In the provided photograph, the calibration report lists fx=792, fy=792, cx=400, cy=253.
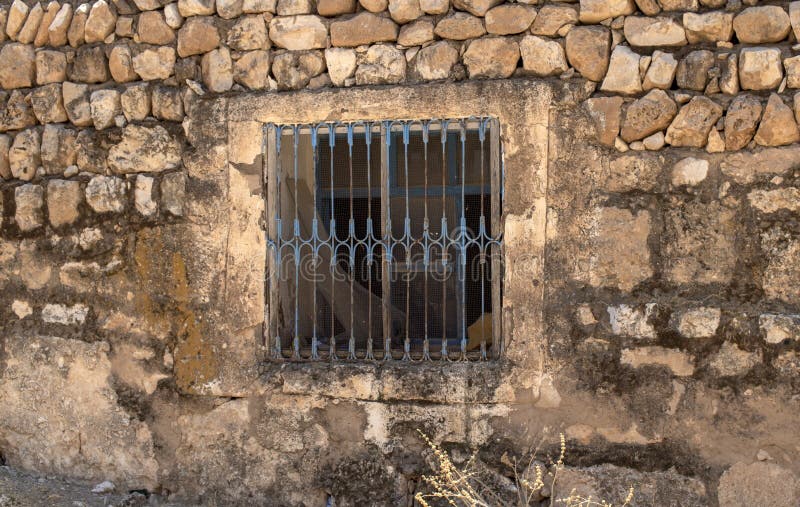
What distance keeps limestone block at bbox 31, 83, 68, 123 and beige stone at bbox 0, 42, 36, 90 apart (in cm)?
11

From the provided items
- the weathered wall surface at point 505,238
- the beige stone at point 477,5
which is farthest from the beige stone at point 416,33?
the beige stone at point 477,5

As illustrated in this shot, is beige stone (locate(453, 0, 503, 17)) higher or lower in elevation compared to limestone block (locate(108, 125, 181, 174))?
higher

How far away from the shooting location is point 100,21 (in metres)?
3.88

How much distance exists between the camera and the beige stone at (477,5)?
11.5ft

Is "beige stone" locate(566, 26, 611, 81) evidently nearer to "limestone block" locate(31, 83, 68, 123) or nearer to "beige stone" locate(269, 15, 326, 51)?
→ "beige stone" locate(269, 15, 326, 51)

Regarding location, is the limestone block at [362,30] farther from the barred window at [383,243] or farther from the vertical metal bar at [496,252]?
the vertical metal bar at [496,252]

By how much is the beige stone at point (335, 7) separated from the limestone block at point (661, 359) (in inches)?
78.1

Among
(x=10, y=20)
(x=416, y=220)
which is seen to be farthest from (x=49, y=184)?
(x=416, y=220)

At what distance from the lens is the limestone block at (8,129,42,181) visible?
13.1ft

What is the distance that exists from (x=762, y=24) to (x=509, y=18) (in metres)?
1.04

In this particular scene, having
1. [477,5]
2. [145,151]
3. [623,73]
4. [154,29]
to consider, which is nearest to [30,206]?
[145,151]

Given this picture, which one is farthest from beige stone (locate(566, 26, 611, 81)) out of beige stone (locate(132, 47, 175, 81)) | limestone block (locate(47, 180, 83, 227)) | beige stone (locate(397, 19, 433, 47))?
limestone block (locate(47, 180, 83, 227))

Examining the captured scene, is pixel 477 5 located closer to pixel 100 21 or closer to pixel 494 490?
pixel 100 21

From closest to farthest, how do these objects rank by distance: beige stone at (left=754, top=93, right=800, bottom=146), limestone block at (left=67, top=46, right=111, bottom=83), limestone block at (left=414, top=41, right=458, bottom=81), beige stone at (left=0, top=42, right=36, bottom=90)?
beige stone at (left=754, top=93, right=800, bottom=146)
limestone block at (left=414, top=41, right=458, bottom=81)
limestone block at (left=67, top=46, right=111, bottom=83)
beige stone at (left=0, top=42, right=36, bottom=90)
